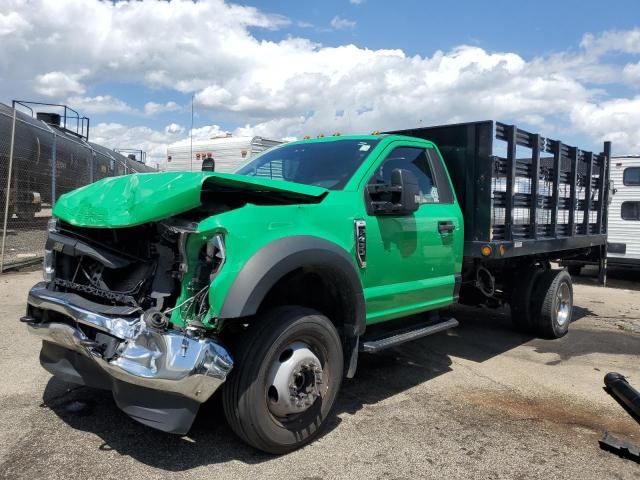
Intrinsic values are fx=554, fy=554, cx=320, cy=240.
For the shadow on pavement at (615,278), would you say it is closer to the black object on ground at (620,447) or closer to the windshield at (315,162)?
the black object on ground at (620,447)

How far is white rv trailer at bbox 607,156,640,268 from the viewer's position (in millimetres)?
12180

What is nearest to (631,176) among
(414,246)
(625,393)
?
(625,393)

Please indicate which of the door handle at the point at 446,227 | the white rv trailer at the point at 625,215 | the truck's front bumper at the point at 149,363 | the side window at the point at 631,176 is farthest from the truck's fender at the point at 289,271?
the side window at the point at 631,176

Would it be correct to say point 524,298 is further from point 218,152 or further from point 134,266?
point 218,152

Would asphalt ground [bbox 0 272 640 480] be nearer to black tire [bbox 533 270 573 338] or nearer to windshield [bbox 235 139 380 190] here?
black tire [bbox 533 270 573 338]

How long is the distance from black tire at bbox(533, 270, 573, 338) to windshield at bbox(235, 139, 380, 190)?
347cm

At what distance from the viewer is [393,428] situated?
3.94 metres

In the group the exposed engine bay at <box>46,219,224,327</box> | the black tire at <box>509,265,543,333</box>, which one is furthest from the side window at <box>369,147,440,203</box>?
the black tire at <box>509,265,543,333</box>

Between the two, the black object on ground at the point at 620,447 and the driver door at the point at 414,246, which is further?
the driver door at the point at 414,246

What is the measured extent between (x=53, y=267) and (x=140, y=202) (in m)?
1.11

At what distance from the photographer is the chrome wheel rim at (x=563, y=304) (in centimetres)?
705

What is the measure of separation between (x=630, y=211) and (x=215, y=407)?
1159cm

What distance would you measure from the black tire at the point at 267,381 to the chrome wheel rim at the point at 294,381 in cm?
3

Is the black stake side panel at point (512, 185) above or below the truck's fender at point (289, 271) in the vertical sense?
above
